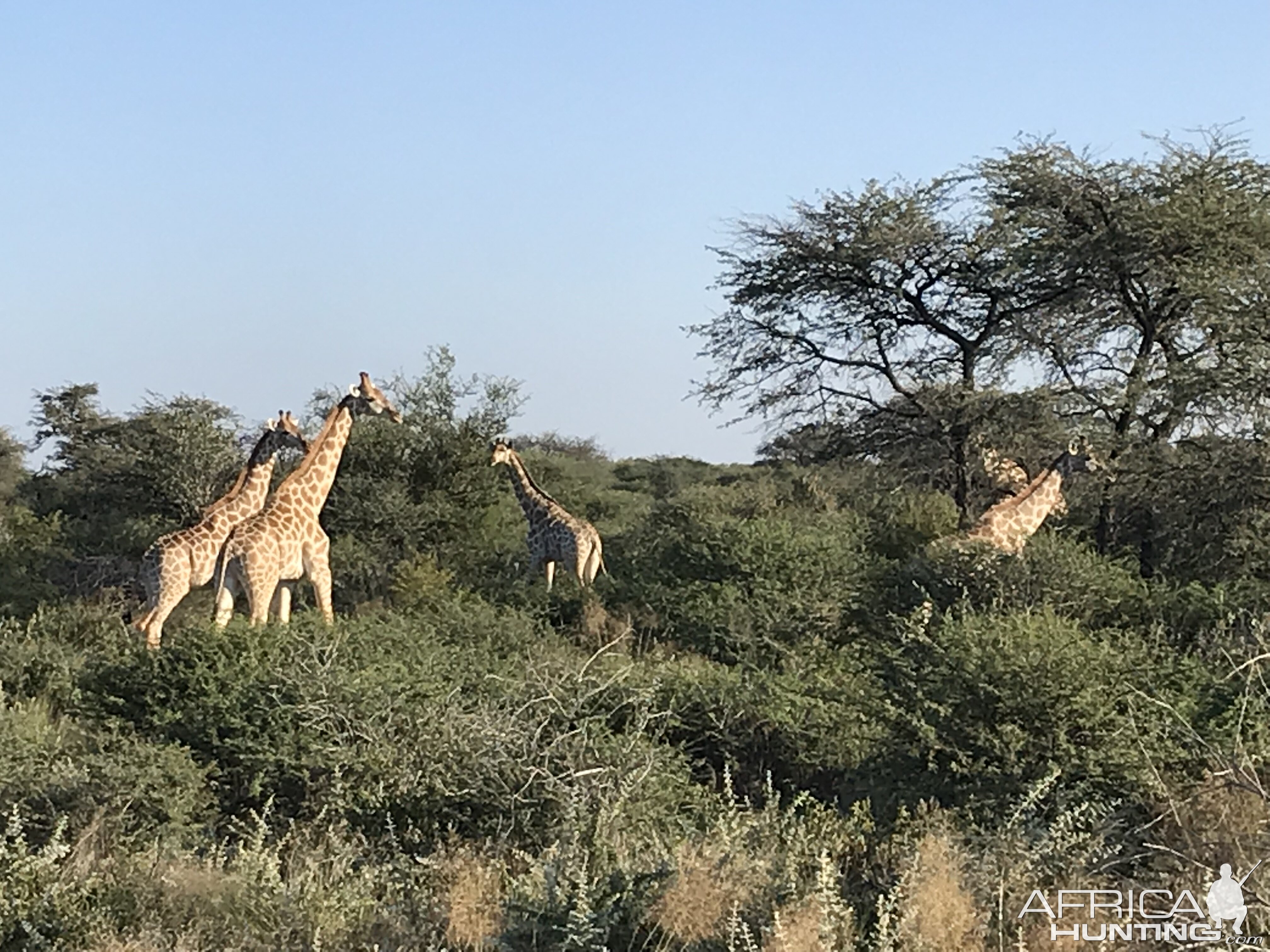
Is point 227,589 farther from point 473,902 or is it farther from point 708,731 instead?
point 473,902

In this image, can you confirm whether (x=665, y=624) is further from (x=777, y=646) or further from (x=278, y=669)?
(x=278, y=669)

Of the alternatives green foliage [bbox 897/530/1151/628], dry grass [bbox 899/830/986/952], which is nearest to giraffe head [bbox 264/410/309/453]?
→ green foliage [bbox 897/530/1151/628]

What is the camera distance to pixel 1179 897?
4.43 metres

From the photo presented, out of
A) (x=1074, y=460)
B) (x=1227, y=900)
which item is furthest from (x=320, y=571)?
(x=1227, y=900)

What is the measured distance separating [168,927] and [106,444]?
15106 millimetres

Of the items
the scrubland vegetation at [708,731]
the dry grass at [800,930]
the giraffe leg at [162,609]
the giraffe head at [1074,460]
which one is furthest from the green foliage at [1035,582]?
the dry grass at [800,930]

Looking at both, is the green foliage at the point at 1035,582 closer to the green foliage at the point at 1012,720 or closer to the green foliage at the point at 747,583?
the green foliage at the point at 747,583

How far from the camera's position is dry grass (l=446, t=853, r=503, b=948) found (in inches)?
185

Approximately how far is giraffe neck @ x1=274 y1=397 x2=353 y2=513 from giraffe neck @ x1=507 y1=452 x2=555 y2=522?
227 centimetres

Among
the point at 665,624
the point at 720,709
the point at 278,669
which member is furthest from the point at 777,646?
the point at 278,669

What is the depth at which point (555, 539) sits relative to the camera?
44.5 ft

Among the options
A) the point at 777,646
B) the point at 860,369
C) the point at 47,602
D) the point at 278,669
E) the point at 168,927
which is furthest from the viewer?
the point at 860,369

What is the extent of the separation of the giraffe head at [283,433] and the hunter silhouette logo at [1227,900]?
852 centimetres

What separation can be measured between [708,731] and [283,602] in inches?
170
